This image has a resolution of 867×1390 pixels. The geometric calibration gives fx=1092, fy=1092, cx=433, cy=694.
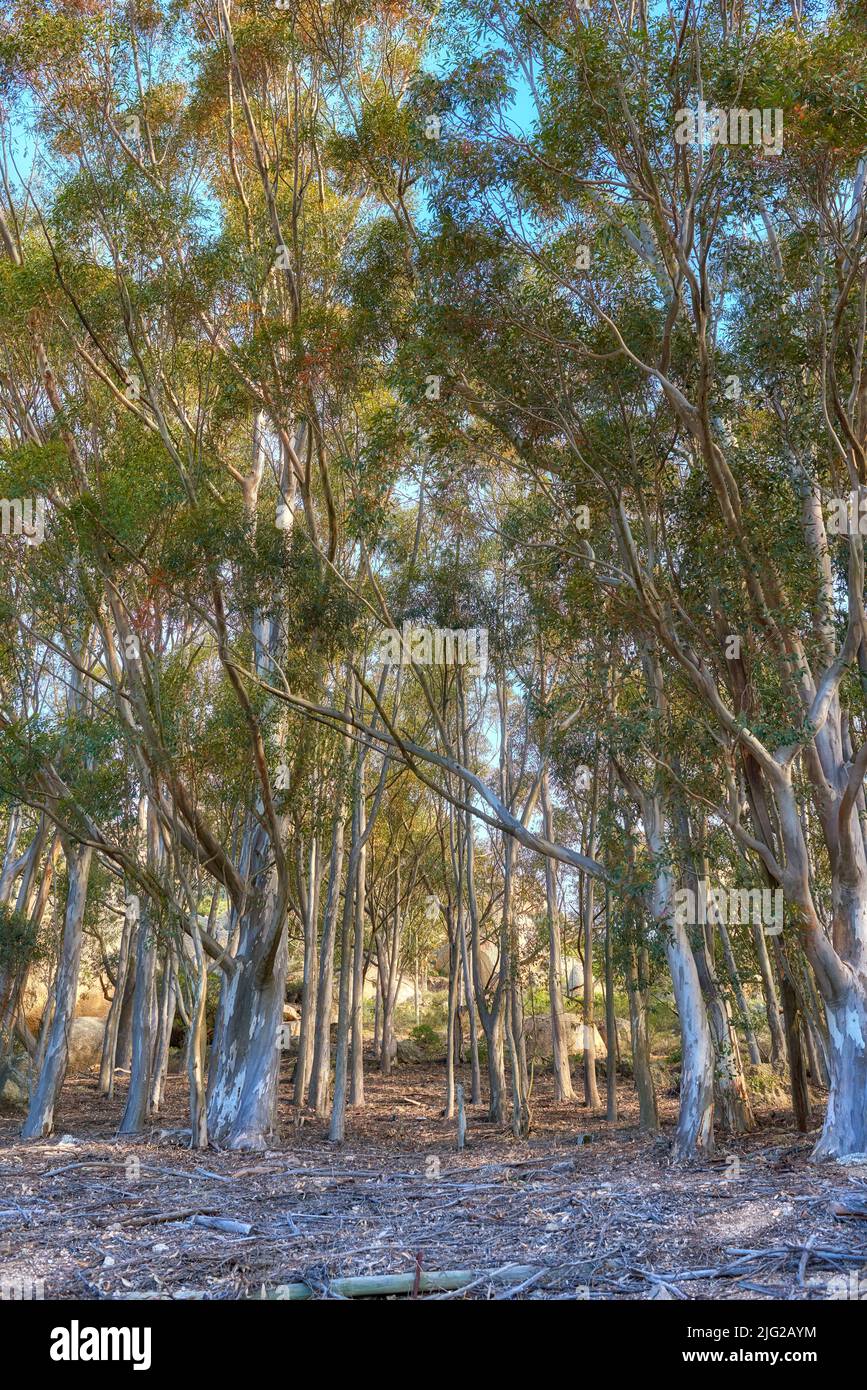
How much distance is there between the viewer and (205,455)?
45.4 ft

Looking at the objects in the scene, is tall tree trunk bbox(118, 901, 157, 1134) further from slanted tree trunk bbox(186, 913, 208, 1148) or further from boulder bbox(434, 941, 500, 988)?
boulder bbox(434, 941, 500, 988)

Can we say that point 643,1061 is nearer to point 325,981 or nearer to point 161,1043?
point 325,981

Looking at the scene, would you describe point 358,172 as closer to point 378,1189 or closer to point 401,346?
point 401,346

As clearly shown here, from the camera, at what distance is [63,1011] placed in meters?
15.3

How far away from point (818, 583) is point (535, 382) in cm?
316

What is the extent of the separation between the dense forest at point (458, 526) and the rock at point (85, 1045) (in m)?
8.05

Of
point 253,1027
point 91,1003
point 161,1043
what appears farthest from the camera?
point 91,1003

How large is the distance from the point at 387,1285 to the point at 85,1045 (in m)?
22.1

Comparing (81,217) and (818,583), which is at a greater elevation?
(81,217)

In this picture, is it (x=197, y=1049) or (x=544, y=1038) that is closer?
(x=197, y=1049)

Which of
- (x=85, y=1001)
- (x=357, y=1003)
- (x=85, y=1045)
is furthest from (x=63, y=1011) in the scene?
(x=85, y=1001)

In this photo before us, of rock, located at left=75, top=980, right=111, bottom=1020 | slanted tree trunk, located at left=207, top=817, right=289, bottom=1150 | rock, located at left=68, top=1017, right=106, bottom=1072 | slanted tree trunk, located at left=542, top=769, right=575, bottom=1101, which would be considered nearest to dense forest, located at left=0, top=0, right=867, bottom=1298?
slanted tree trunk, located at left=207, top=817, right=289, bottom=1150

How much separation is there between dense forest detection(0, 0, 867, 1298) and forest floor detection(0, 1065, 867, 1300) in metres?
0.10

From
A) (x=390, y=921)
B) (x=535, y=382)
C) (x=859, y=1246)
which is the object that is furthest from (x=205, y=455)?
(x=390, y=921)
